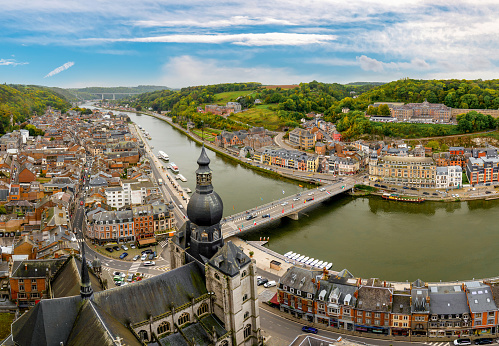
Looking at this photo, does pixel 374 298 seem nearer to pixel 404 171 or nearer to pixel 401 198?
pixel 401 198

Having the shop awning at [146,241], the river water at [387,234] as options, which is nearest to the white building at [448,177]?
the river water at [387,234]

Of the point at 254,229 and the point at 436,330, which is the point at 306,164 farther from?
the point at 436,330

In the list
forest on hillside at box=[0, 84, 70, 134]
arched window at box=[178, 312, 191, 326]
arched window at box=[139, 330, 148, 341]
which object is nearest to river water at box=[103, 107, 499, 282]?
arched window at box=[178, 312, 191, 326]

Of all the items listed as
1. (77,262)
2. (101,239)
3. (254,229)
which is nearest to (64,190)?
(101,239)

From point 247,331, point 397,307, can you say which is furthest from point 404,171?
point 247,331

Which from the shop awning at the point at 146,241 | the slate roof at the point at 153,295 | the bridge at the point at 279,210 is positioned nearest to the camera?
the slate roof at the point at 153,295

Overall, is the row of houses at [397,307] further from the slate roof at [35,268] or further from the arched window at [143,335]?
the slate roof at [35,268]
